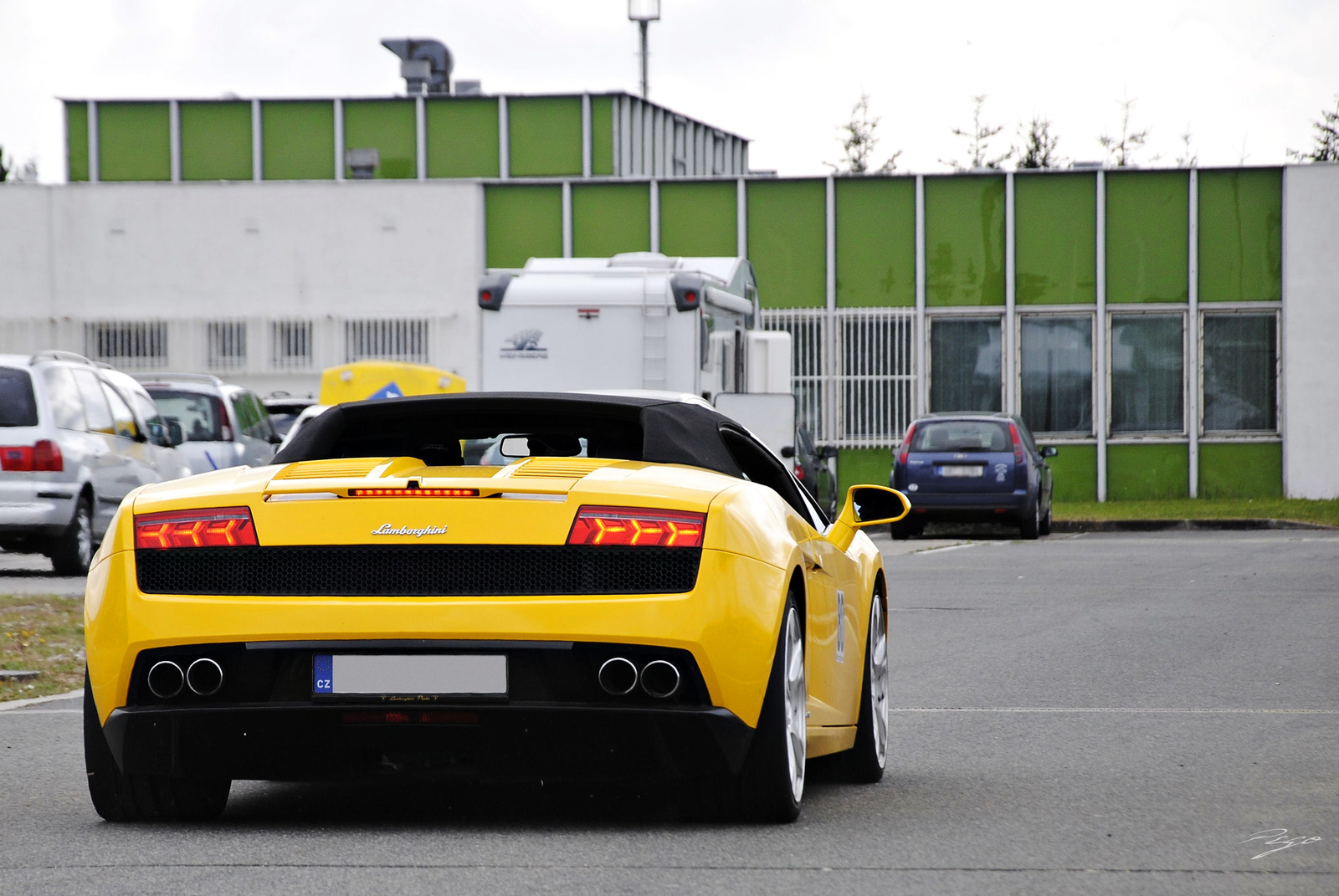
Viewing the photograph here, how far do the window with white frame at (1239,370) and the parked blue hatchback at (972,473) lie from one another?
30.7 feet

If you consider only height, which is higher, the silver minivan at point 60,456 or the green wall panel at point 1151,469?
the silver minivan at point 60,456

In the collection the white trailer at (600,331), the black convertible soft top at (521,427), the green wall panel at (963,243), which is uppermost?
the green wall panel at (963,243)

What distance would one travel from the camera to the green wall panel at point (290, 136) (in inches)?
1780

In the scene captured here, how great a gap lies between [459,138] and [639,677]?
136 ft

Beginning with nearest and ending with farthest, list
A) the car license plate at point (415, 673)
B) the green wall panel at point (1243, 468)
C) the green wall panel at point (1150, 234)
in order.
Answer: the car license plate at point (415, 673) < the green wall panel at point (1243, 468) < the green wall panel at point (1150, 234)

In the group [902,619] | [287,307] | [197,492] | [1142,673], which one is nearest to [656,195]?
[287,307]

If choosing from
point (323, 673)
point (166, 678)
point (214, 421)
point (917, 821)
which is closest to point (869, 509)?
point (917, 821)

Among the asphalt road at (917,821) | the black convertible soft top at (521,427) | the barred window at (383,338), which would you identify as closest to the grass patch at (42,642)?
the asphalt road at (917,821)

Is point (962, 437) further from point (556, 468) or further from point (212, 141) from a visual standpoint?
point (212, 141)

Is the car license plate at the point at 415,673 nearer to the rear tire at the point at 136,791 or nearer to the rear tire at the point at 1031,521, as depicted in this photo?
the rear tire at the point at 136,791

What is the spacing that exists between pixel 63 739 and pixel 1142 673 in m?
5.24

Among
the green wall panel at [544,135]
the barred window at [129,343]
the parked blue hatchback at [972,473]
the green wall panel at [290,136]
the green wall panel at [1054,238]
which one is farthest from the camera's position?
the green wall panel at [544,135]

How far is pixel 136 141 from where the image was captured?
44781 mm

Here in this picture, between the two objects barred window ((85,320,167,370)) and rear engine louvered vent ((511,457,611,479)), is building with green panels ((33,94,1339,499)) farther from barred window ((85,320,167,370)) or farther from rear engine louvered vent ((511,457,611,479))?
rear engine louvered vent ((511,457,611,479))
